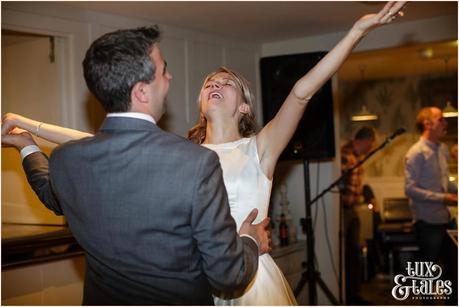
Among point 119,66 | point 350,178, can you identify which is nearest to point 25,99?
point 119,66

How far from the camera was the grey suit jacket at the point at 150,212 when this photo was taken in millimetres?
1125

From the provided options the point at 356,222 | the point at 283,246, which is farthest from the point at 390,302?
the point at 283,246

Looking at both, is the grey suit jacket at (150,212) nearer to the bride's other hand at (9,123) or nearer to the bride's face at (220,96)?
the bride's other hand at (9,123)

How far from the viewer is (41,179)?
55.9 inches

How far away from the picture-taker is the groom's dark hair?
3.74ft

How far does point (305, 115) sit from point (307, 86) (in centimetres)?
204

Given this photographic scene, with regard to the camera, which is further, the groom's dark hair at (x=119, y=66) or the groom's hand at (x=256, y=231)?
the groom's hand at (x=256, y=231)

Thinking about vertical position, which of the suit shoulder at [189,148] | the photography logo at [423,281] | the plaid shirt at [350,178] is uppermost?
the suit shoulder at [189,148]

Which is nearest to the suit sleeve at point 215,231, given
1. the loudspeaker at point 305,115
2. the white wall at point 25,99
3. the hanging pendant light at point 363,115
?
the white wall at point 25,99

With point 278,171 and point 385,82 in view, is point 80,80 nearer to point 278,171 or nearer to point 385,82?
point 278,171

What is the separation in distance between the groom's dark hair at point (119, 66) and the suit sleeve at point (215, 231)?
23 cm

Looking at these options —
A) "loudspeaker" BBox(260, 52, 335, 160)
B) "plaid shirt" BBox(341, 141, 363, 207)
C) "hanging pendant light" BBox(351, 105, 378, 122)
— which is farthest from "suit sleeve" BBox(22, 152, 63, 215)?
"hanging pendant light" BBox(351, 105, 378, 122)

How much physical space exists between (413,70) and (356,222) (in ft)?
9.68

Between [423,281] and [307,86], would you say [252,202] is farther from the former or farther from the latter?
[423,281]
